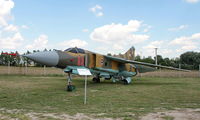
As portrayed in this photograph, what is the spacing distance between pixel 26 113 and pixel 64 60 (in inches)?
183

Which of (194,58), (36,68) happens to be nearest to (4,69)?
(36,68)

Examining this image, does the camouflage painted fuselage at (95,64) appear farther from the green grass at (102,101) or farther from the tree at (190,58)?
the tree at (190,58)

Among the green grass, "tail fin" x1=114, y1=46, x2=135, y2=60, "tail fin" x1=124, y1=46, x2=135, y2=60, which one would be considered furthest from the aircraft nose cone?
"tail fin" x1=124, y1=46, x2=135, y2=60

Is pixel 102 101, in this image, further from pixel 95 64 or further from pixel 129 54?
pixel 129 54

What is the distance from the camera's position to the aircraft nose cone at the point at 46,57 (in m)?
7.61

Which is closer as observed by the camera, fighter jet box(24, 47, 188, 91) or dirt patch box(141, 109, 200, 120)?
dirt patch box(141, 109, 200, 120)

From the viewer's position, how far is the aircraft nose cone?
7607 millimetres

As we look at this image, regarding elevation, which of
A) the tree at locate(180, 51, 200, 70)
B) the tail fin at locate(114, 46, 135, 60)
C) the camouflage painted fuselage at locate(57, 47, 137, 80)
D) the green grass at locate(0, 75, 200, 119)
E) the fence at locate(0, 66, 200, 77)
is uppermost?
the tree at locate(180, 51, 200, 70)

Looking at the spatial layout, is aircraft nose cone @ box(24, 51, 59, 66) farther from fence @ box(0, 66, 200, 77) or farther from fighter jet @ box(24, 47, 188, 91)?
fence @ box(0, 66, 200, 77)

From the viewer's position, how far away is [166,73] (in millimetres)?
26156

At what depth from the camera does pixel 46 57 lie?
26.2 ft

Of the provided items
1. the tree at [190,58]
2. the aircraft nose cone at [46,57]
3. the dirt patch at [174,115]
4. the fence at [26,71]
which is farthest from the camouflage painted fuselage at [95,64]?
the tree at [190,58]

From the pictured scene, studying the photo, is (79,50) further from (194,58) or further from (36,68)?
(194,58)

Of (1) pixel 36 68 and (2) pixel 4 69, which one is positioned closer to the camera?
(2) pixel 4 69
